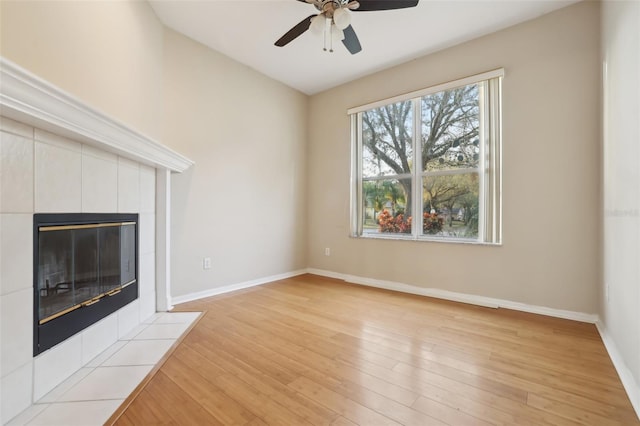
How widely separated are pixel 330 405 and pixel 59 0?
2675mm

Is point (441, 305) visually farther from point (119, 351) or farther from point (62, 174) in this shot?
point (62, 174)

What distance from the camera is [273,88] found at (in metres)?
4.12

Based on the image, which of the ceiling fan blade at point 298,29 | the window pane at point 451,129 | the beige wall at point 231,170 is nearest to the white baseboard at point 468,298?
the beige wall at point 231,170

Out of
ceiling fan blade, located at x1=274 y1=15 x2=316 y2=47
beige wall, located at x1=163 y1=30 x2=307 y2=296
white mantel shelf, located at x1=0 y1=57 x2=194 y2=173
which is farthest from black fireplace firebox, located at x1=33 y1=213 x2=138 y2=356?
ceiling fan blade, located at x1=274 y1=15 x2=316 y2=47

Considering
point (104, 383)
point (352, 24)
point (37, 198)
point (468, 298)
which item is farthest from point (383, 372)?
point (352, 24)

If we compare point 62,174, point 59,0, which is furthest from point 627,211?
point 59,0

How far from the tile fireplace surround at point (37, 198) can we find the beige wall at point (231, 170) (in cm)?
103

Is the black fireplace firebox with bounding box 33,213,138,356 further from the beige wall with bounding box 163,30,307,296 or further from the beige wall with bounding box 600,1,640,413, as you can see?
the beige wall with bounding box 600,1,640,413

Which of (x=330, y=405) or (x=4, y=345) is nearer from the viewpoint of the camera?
(x=4, y=345)

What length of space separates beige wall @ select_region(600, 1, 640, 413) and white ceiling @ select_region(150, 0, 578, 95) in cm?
89

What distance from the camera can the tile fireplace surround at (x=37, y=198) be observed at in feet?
4.18

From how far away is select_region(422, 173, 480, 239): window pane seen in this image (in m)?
3.17

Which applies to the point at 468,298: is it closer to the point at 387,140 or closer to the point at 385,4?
the point at 387,140

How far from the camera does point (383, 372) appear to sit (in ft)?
5.70
